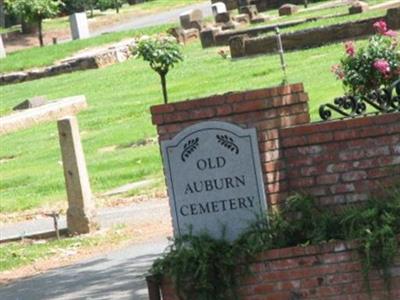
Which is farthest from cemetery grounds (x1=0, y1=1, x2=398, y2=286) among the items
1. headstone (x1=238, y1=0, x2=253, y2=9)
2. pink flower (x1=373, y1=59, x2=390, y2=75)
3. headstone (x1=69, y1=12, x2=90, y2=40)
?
headstone (x1=238, y1=0, x2=253, y2=9)

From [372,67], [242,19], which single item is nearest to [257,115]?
[372,67]

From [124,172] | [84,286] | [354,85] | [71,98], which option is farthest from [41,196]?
[71,98]

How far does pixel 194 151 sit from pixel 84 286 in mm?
3342

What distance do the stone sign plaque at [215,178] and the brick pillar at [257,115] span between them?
15 cm

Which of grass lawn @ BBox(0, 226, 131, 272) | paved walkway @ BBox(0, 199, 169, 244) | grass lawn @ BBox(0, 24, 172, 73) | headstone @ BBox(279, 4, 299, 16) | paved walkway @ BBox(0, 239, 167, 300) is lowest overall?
paved walkway @ BBox(0, 199, 169, 244)

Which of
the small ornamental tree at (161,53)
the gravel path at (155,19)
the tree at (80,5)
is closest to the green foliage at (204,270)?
the small ornamental tree at (161,53)

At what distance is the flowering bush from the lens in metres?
16.5

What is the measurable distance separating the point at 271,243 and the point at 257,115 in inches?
34.7

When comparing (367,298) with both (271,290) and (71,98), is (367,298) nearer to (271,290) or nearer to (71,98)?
(271,290)

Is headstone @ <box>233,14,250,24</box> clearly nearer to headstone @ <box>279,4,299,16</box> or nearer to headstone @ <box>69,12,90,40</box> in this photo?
headstone @ <box>279,4,299,16</box>

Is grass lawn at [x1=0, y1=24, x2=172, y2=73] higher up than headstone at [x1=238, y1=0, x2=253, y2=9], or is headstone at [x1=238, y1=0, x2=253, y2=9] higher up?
headstone at [x1=238, y1=0, x2=253, y2=9]

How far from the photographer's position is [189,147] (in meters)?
9.60

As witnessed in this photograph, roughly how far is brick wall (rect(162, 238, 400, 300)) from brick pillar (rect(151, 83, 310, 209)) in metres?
0.60

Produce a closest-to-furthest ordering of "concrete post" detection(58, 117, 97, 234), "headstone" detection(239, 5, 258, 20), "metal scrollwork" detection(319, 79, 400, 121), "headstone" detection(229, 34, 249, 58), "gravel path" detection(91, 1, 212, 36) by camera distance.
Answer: "metal scrollwork" detection(319, 79, 400, 121) → "concrete post" detection(58, 117, 97, 234) → "headstone" detection(229, 34, 249, 58) → "headstone" detection(239, 5, 258, 20) → "gravel path" detection(91, 1, 212, 36)
